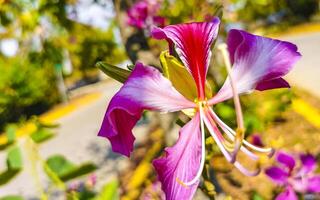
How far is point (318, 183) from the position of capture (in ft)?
6.00

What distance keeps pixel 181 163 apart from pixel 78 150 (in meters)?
7.02

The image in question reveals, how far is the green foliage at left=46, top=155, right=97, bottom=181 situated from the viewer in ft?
4.85

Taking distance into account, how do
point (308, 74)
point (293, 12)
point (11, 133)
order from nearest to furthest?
1. point (11, 133)
2. point (308, 74)
3. point (293, 12)

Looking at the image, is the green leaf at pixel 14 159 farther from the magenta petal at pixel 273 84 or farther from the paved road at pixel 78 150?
the paved road at pixel 78 150

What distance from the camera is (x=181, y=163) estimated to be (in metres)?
0.71

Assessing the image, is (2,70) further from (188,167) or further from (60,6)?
(188,167)

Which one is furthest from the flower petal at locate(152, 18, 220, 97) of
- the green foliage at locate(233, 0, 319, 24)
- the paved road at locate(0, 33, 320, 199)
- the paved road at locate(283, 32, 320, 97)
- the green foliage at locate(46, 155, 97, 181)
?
the green foliage at locate(233, 0, 319, 24)

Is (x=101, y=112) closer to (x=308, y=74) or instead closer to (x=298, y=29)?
(x=308, y=74)

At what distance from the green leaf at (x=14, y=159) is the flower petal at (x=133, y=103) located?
3.05ft

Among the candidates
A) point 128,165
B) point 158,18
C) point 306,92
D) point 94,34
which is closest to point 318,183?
point 158,18

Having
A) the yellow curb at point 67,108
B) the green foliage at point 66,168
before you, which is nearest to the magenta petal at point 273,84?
the green foliage at point 66,168

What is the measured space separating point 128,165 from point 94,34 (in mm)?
15398

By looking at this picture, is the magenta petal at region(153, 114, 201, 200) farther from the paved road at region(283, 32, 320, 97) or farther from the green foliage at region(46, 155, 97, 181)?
the paved road at region(283, 32, 320, 97)

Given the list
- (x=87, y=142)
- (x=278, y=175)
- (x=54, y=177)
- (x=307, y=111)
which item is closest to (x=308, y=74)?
(x=307, y=111)
